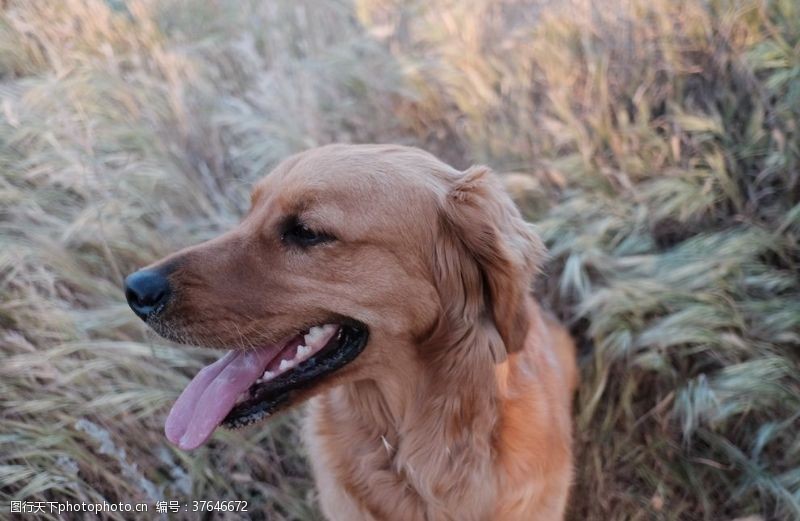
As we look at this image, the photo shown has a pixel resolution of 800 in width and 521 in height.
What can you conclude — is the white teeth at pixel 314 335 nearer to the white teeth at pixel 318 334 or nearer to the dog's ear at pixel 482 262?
the white teeth at pixel 318 334

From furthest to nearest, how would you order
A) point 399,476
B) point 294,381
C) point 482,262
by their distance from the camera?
point 399,476, point 482,262, point 294,381

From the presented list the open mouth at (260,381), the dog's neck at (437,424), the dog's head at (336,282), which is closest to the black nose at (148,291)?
the dog's head at (336,282)

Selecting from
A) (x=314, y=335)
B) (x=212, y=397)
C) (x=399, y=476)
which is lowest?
(x=399, y=476)

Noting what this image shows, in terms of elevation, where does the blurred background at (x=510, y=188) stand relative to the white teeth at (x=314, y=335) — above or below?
below

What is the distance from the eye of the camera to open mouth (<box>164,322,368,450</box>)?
6.25ft

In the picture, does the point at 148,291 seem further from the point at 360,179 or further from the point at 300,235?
the point at 360,179

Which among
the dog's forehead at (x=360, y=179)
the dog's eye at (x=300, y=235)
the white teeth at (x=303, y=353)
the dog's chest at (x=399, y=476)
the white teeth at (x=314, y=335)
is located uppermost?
the dog's forehead at (x=360, y=179)

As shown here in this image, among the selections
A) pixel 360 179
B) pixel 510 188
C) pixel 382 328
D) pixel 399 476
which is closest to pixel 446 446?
pixel 399 476

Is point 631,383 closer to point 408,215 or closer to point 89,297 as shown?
point 408,215

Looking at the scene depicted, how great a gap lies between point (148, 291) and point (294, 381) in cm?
46

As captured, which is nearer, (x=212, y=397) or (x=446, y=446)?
(x=212, y=397)

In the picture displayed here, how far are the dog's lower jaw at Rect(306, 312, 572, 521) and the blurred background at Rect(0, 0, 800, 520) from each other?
Answer: 0.63 meters

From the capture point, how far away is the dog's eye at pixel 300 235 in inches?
75.8

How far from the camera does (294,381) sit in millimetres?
1902
